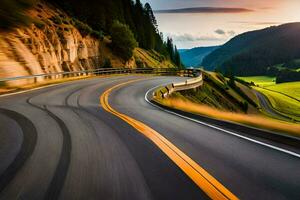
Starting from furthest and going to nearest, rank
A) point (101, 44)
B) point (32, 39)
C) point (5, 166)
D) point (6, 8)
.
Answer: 1. point (101, 44)
2. point (32, 39)
3. point (6, 8)
4. point (5, 166)

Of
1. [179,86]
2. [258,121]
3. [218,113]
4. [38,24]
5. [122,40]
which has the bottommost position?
[179,86]

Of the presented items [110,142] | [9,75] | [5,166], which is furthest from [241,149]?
[9,75]

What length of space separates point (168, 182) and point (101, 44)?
226ft

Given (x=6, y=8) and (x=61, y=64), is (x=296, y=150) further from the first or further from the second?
(x=61, y=64)

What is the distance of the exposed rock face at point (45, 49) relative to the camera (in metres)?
32.5

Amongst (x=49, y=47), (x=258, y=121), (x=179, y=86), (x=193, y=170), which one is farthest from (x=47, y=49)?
(x=193, y=170)

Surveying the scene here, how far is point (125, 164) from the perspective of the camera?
681cm

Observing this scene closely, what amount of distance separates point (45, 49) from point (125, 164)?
1623 inches

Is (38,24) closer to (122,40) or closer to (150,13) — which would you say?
(122,40)

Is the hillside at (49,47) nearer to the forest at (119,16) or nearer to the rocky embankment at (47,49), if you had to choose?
the rocky embankment at (47,49)

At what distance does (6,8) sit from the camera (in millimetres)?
28953

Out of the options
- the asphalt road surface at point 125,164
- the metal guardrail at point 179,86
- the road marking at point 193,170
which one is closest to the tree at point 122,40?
the metal guardrail at point 179,86

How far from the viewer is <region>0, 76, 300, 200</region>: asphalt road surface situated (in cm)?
527

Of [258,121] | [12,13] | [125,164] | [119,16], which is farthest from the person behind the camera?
[119,16]
